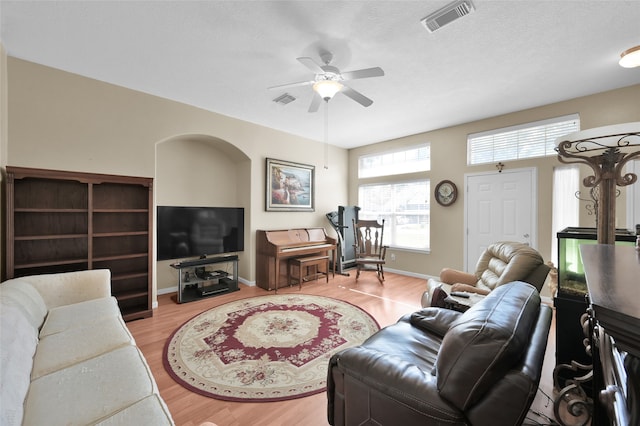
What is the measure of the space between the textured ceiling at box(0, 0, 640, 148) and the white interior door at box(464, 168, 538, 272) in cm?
114

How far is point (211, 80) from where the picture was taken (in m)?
3.00

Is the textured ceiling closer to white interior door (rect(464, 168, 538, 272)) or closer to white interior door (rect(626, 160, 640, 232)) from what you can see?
white interior door (rect(626, 160, 640, 232))

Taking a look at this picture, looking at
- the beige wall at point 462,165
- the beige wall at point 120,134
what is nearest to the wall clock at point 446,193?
the beige wall at point 462,165

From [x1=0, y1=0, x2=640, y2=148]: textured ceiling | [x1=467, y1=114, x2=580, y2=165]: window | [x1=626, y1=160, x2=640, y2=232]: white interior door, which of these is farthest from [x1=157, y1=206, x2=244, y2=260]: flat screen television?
[x1=626, y1=160, x2=640, y2=232]: white interior door

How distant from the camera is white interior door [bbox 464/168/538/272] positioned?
150 inches

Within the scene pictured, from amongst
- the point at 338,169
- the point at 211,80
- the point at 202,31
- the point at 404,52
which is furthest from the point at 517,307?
the point at 338,169

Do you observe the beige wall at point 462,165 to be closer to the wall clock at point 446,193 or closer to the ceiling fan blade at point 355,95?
the wall clock at point 446,193

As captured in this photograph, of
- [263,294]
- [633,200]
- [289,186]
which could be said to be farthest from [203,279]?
[633,200]

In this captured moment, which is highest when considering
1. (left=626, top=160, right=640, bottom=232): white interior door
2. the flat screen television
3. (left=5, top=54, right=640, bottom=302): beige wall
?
(left=5, top=54, right=640, bottom=302): beige wall

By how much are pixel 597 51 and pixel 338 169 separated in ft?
14.1

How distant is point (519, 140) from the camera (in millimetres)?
3926

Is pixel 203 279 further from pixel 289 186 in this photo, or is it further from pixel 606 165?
pixel 606 165

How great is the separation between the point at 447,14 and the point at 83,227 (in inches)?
164

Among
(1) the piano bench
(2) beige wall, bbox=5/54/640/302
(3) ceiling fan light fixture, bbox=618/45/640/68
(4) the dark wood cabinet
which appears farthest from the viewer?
(1) the piano bench
